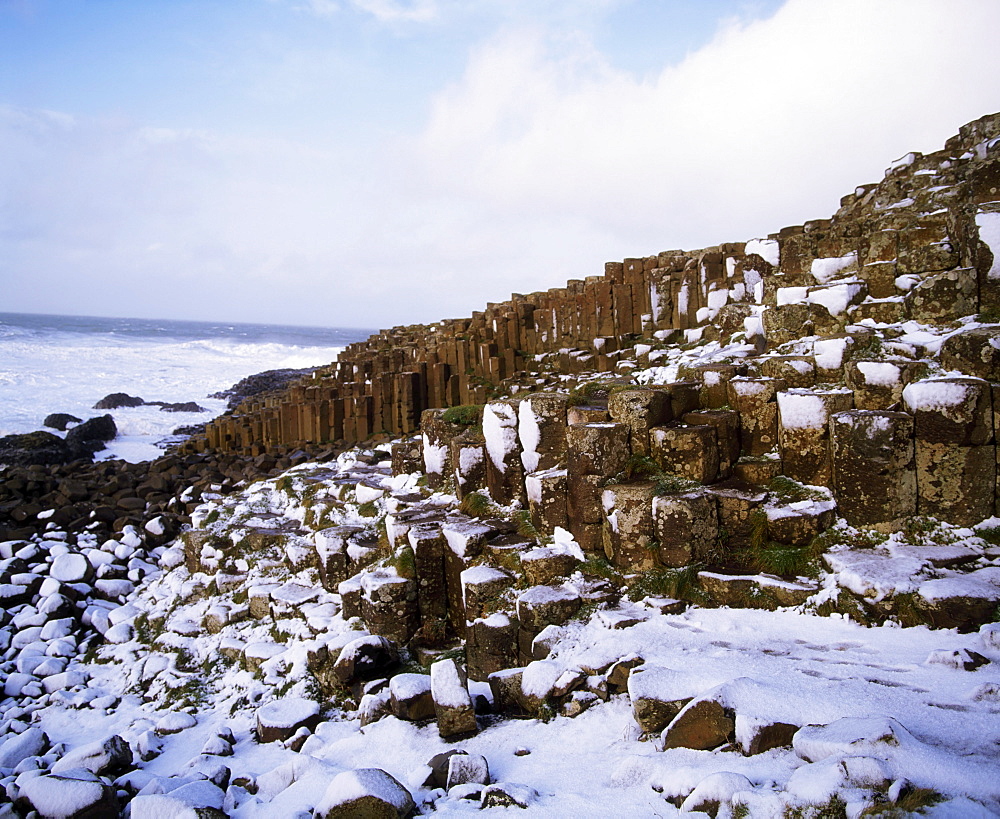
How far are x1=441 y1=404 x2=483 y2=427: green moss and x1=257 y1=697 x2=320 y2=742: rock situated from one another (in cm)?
347

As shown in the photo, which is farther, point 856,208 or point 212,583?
point 856,208

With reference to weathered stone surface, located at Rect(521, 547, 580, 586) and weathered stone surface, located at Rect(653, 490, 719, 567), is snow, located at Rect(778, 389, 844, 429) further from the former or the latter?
weathered stone surface, located at Rect(521, 547, 580, 586)

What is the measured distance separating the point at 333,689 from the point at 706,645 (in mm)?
3232

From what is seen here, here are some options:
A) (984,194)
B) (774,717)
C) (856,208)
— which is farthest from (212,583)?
(856,208)

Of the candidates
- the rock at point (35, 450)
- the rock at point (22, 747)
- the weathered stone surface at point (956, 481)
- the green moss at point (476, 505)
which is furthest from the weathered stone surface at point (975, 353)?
the rock at point (35, 450)

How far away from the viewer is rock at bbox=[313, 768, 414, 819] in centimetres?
315

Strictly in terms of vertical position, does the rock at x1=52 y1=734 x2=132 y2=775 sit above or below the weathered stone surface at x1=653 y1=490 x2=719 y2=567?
below

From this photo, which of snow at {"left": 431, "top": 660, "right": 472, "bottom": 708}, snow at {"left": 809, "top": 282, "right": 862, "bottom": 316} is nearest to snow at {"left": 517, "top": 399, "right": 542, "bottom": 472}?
snow at {"left": 431, "top": 660, "right": 472, "bottom": 708}

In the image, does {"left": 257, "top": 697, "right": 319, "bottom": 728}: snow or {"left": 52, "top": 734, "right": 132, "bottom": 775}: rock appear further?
{"left": 257, "top": 697, "right": 319, "bottom": 728}: snow

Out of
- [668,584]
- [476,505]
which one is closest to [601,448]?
[668,584]

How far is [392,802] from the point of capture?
3.17 m

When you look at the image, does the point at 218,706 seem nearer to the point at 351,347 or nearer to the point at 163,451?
the point at 163,451

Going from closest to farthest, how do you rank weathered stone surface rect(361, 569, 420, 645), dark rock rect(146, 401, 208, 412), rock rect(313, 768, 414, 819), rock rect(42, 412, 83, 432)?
rock rect(313, 768, 414, 819), weathered stone surface rect(361, 569, 420, 645), rock rect(42, 412, 83, 432), dark rock rect(146, 401, 208, 412)

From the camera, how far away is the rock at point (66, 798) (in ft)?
12.8
